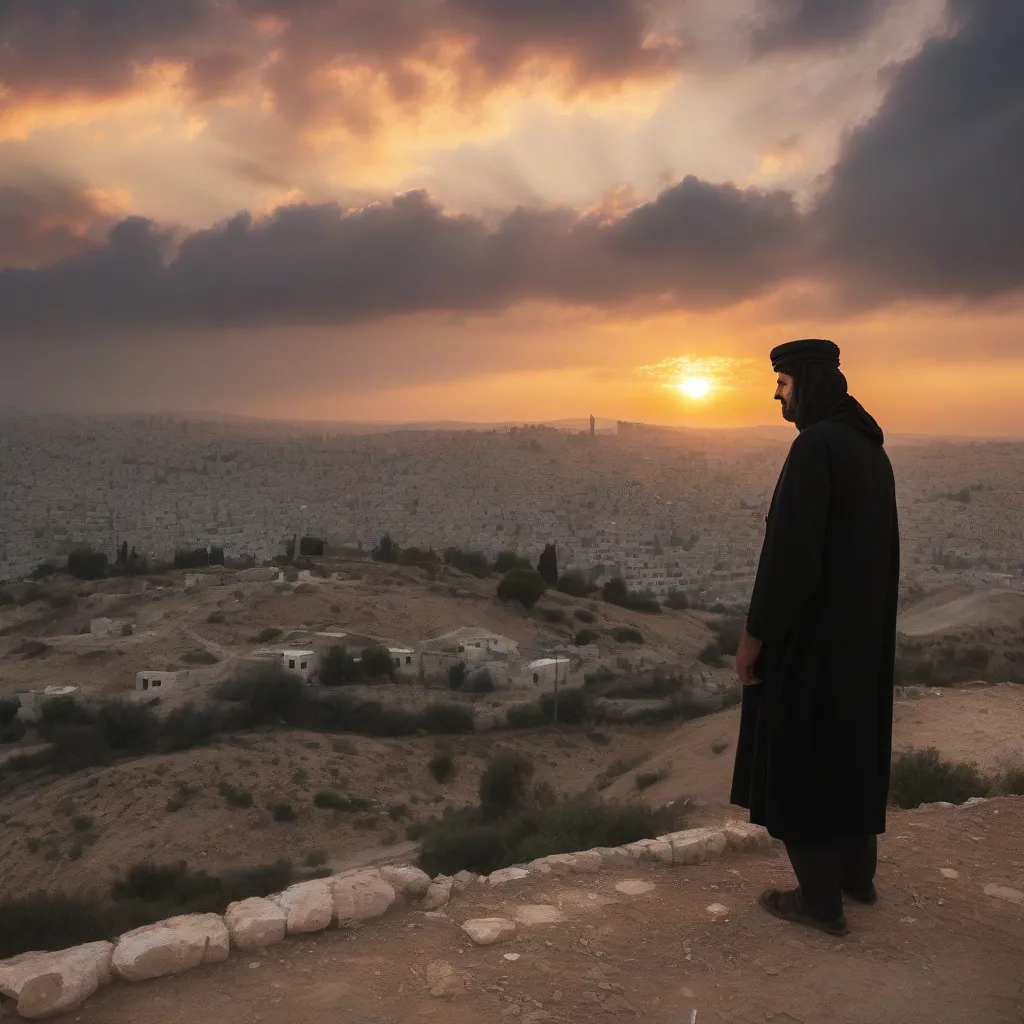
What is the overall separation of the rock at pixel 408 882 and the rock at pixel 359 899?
5 cm

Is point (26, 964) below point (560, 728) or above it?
above

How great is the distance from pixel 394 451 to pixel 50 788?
90.3m

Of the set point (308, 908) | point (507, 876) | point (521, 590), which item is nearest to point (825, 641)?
point (507, 876)

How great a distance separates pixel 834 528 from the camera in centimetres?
345

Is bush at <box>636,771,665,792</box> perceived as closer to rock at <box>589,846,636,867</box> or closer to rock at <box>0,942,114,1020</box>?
rock at <box>589,846,636,867</box>

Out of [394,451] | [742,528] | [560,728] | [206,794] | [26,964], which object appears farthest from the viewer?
[394,451]

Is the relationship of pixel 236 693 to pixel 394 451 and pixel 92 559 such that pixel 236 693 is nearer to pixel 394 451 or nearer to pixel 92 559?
pixel 92 559

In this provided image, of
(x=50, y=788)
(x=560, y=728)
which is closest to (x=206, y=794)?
(x=50, y=788)

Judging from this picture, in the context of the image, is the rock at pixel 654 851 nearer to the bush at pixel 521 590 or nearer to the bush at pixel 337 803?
the bush at pixel 337 803

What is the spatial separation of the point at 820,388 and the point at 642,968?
2421mm

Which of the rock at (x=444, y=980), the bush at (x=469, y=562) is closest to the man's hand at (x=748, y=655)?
the rock at (x=444, y=980)

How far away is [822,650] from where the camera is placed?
134 inches

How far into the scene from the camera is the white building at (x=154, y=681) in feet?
80.2

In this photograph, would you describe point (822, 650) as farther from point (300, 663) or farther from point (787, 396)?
point (300, 663)
